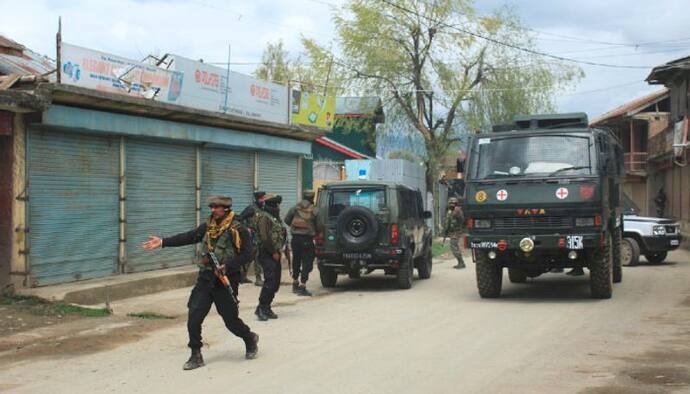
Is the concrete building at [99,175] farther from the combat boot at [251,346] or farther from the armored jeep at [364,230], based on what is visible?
the combat boot at [251,346]

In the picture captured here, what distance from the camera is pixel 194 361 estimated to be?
7363 mm

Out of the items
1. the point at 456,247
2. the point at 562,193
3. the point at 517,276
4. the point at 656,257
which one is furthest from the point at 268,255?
the point at 656,257

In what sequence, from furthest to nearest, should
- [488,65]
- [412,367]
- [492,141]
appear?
1. [488,65]
2. [492,141]
3. [412,367]

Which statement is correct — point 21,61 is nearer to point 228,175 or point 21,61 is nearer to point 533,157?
point 228,175

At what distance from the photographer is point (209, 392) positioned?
6.40 m

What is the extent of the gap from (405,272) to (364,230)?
1207 millimetres

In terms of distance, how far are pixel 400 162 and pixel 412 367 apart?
23.4 meters

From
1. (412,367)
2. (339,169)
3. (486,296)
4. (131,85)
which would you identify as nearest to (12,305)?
(131,85)

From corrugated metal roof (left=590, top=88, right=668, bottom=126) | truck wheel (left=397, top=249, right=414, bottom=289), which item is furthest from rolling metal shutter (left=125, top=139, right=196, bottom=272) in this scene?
corrugated metal roof (left=590, top=88, right=668, bottom=126)

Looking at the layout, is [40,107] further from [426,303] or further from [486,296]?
[486,296]

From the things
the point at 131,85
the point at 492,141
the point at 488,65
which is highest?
the point at 488,65

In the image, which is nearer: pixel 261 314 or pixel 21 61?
pixel 261 314

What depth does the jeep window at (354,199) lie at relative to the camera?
45.9 ft

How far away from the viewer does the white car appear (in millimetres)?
18969
